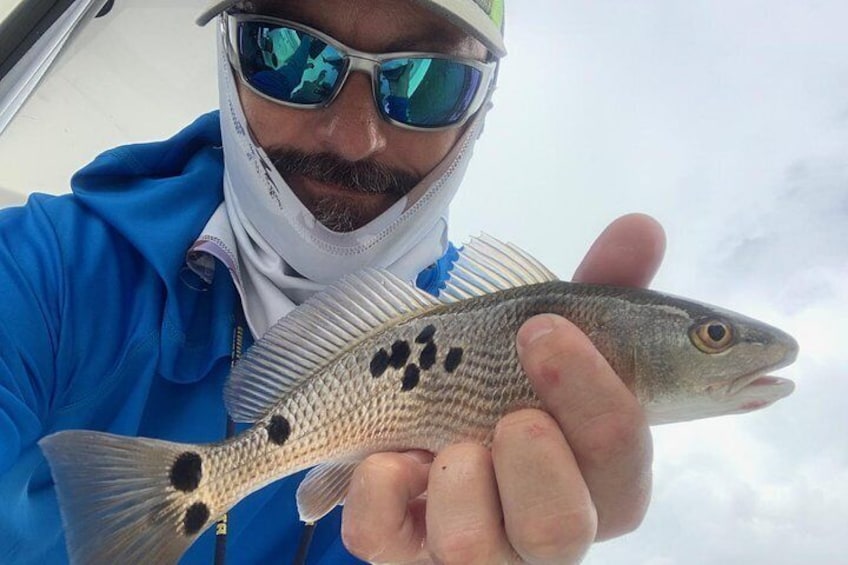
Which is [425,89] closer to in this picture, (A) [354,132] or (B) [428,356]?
(A) [354,132]

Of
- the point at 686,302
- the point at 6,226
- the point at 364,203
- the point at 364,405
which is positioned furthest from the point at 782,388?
the point at 6,226

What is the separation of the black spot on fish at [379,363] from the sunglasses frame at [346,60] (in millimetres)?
742

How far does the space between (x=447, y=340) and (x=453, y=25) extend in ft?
3.26

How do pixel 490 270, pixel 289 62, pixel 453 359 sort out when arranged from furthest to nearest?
1. pixel 289 62
2. pixel 490 270
3. pixel 453 359

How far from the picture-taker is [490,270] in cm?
134

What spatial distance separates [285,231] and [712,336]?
118cm

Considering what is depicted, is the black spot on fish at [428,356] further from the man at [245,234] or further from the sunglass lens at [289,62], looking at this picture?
the sunglass lens at [289,62]

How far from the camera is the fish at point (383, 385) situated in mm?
1116

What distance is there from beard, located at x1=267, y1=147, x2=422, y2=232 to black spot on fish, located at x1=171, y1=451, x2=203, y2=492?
0.80 metres

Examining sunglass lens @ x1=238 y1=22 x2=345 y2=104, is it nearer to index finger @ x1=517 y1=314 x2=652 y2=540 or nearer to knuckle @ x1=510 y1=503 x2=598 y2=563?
index finger @ x1=517 y1=314 x2=652 y2=540

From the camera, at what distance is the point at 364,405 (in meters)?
1.25

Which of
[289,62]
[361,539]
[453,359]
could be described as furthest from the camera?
[289,62]

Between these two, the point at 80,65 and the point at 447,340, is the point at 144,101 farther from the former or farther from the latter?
the point at 447,340

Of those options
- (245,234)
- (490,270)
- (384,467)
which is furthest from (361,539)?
(245,234)
